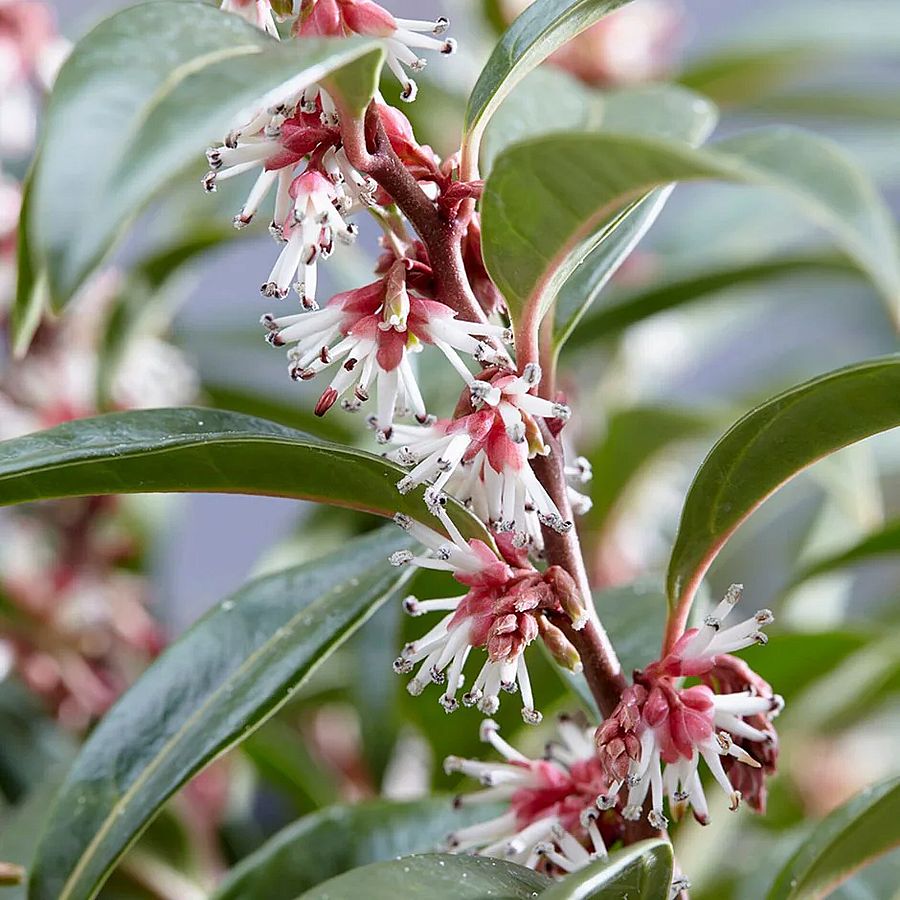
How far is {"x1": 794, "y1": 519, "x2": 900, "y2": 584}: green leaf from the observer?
32.7 inches

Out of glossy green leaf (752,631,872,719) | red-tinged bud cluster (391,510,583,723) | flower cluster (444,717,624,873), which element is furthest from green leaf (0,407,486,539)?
glossy green leaf (752,631,872,719)

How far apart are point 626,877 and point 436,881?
0.07 m

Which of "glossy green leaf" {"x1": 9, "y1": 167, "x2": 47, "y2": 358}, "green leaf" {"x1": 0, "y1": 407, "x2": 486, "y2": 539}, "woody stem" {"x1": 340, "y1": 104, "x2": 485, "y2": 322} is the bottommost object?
"green leaf" {"x1": 0, "y1": 407, "x2": 486, "y2": 539}

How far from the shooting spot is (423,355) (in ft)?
2.85

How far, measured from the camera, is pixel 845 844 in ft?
1.79

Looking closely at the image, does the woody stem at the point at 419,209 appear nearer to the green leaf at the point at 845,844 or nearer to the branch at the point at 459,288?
the branch at the point at 459,288

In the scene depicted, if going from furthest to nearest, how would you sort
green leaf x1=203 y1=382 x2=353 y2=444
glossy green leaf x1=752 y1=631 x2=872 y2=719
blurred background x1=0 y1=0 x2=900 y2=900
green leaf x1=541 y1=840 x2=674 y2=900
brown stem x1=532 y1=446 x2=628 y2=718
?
green leaf x1=203 y1=382 x2=353 y2=444 → blurred background x1=0 y1=0 x2=900 y2=900 → glossy green leaf x1=752 y1=631 x2=872 y2=719 → brown stem x1=532 y1=446 x2=628 y2=718 → green leaf x1=541 y1=840 x2=674 y2=900

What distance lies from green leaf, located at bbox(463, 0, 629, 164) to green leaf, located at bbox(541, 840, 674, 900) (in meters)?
0.27

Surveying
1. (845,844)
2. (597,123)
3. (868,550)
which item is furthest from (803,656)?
(597,123)

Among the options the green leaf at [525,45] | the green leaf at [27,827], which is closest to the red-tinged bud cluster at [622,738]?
the green leaf at [525,45]

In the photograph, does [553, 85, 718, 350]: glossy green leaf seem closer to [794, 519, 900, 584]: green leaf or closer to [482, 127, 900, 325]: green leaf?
[482, 127, 900, 325]: green leaf

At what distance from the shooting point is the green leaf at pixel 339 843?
2.27 ft

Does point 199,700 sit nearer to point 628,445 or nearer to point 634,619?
point 634,619

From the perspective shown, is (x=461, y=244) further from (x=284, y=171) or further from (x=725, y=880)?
(x=725, y=880)
